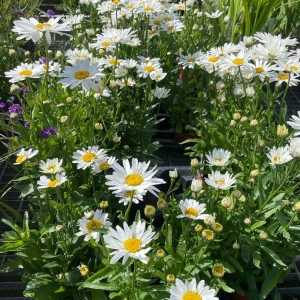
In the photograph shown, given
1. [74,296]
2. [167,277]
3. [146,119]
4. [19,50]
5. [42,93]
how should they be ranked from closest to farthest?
[167,277] < [74,296] < [42,93] < [146,119] < [19,50]

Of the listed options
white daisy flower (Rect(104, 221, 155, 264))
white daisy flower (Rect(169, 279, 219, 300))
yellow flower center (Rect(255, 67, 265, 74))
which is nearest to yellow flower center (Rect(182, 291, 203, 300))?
→ white daisy flower (Rect(169, 279, 219, 300))

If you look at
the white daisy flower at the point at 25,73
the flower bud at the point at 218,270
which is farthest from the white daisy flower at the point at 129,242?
the white daisy flower at the point at 25,73

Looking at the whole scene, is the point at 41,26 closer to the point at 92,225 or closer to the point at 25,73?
the point at 25,73

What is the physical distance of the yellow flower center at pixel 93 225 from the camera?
151 cm

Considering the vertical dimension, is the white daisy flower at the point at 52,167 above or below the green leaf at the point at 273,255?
above

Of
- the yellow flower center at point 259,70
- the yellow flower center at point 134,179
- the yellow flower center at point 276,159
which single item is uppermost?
the yellow flower center at point 259,70

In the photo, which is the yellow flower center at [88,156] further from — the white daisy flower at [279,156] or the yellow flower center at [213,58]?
the yellow flower center at [213,58]

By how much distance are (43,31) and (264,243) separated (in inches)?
42.6

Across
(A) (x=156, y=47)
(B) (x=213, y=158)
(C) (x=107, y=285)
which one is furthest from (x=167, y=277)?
(A) (x=156, y=47)

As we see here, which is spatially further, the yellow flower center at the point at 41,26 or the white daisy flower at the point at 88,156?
the yellow flower center at the point at 41,26

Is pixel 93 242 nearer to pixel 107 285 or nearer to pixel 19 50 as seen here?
pixel 107 285

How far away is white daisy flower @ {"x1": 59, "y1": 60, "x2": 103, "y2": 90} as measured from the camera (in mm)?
1915

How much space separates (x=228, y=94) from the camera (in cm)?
237

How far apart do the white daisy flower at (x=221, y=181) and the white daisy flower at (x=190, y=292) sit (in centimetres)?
41
